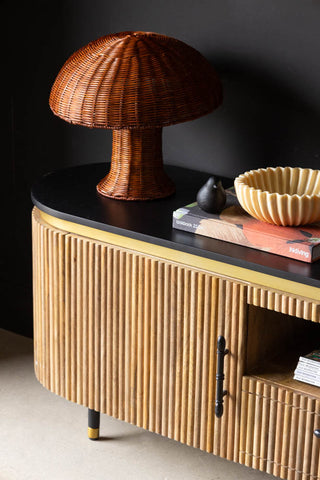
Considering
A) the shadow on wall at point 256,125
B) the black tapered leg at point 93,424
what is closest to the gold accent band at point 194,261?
the shadow on wall at point 256,125

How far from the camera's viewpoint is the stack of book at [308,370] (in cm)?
174

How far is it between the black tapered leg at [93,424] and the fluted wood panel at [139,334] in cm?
15

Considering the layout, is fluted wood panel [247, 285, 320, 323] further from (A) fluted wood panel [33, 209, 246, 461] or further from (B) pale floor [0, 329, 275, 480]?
(B) pale floor [0, 329, 275, 480]

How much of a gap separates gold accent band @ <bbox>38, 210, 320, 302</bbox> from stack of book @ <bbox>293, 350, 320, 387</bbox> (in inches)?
7.6

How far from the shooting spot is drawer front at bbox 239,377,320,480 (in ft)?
5.69

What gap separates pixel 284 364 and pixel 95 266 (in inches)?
19.5

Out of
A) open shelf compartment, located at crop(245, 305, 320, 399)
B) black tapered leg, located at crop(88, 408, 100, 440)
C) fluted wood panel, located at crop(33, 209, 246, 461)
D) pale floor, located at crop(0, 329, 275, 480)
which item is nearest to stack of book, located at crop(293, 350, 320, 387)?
open shelf compartment, located at crop(245, 305, 320, 399)

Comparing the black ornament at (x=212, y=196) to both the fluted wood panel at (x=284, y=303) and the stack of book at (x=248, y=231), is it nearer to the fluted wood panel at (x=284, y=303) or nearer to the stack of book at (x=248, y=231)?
the stack of book at (x=248, y=231)

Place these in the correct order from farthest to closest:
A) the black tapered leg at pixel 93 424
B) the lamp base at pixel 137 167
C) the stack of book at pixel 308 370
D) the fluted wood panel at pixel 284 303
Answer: the black tapered leg at pixel 93 424 → the lamp base at pixel 137 167 → the stack of book at pixel 308 370 → the fluted wood panel at pixel 284 303

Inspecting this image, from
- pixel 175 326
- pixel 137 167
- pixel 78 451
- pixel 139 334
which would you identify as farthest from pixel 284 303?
pixel 78 451

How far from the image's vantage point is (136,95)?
74.4 inches

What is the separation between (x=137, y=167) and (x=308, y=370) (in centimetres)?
65

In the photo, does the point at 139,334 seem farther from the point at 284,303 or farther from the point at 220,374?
the point at 284,303

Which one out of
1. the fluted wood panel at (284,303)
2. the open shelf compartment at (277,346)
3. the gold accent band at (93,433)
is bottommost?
the gold accent band at (93,433)
